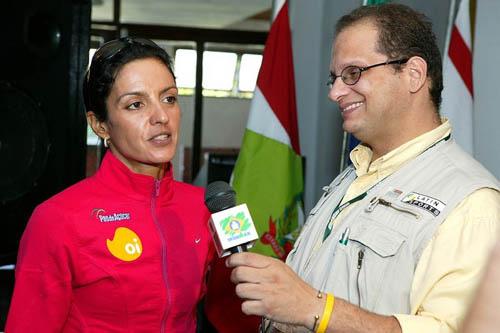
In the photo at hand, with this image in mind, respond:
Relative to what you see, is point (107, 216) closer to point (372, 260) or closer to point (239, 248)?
point (239, 248)

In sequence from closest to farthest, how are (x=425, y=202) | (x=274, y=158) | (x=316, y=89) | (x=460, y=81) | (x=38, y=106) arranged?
(x=425, y=202) → (x=460, y=81) → (x=38, y=106) → (x=274, y=158) → (x=316, y=89)

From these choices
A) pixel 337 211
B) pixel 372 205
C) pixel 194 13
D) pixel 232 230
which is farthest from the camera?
pixel 194 13

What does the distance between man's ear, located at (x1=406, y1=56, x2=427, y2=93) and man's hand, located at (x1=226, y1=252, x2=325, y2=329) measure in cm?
52

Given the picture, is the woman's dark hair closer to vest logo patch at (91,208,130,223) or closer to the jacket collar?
the jacket collar

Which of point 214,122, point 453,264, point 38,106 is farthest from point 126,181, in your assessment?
point 214,122

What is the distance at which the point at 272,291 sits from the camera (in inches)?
47.7

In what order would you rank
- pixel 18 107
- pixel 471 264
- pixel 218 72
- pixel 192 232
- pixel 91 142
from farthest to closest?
pixel 218 72, pixel 91 142, pixel 18 107, pixel 192 232, pixel 471 264

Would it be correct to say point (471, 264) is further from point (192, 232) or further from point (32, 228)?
point (32, 228)

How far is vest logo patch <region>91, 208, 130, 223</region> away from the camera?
150 centimetres

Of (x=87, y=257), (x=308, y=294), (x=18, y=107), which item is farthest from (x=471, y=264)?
(x=18, y=107)

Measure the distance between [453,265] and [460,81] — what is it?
1.52 metres

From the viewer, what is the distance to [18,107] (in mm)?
2812

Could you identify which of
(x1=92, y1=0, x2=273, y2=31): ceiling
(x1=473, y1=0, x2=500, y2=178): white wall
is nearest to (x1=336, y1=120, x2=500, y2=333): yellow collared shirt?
(x1=473, y1=0, x2=500, y2=178): white wall

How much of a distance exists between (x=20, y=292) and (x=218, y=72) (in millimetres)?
A: 5252
